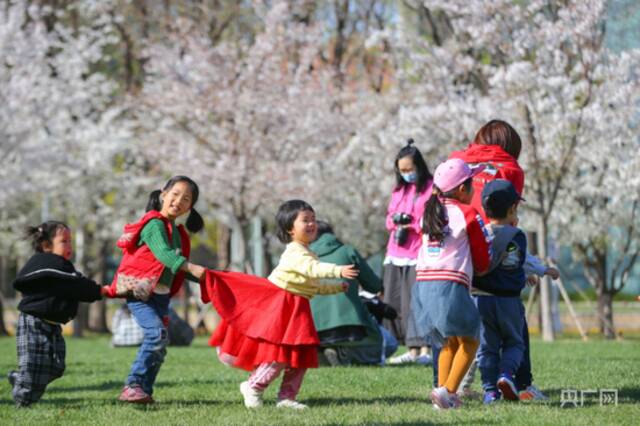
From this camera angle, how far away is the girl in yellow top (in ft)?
20.7

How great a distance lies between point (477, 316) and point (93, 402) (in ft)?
9.57

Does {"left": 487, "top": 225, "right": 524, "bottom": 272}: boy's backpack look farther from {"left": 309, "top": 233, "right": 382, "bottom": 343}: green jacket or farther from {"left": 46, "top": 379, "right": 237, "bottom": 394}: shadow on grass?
{"left": 46, "top": 379, "right": 237, "bottom": 394}: shadow on grass

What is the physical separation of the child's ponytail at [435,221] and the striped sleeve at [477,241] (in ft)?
0.50

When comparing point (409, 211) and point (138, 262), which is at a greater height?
point (409, 211)

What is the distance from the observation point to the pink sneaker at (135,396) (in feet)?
21.3

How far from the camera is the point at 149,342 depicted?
6.54 m

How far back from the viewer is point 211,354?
40.2 feet

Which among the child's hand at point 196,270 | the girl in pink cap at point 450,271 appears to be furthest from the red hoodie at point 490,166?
the child's hand at point 196,270

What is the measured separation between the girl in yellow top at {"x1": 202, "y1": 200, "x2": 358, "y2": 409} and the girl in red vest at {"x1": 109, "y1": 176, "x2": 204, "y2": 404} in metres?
0.29

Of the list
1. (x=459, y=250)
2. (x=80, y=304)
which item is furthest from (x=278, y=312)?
(x=80, y=304)

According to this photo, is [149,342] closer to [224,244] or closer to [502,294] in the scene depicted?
[502,294]

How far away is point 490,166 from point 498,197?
380mm

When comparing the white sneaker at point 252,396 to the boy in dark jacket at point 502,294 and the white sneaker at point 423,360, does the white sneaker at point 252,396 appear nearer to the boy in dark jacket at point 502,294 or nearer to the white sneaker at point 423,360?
the boy in dark jacket at point 502,294

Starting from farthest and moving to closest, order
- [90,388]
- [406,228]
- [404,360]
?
1. [404,360]
2. [406,228]
3. [90,388]
